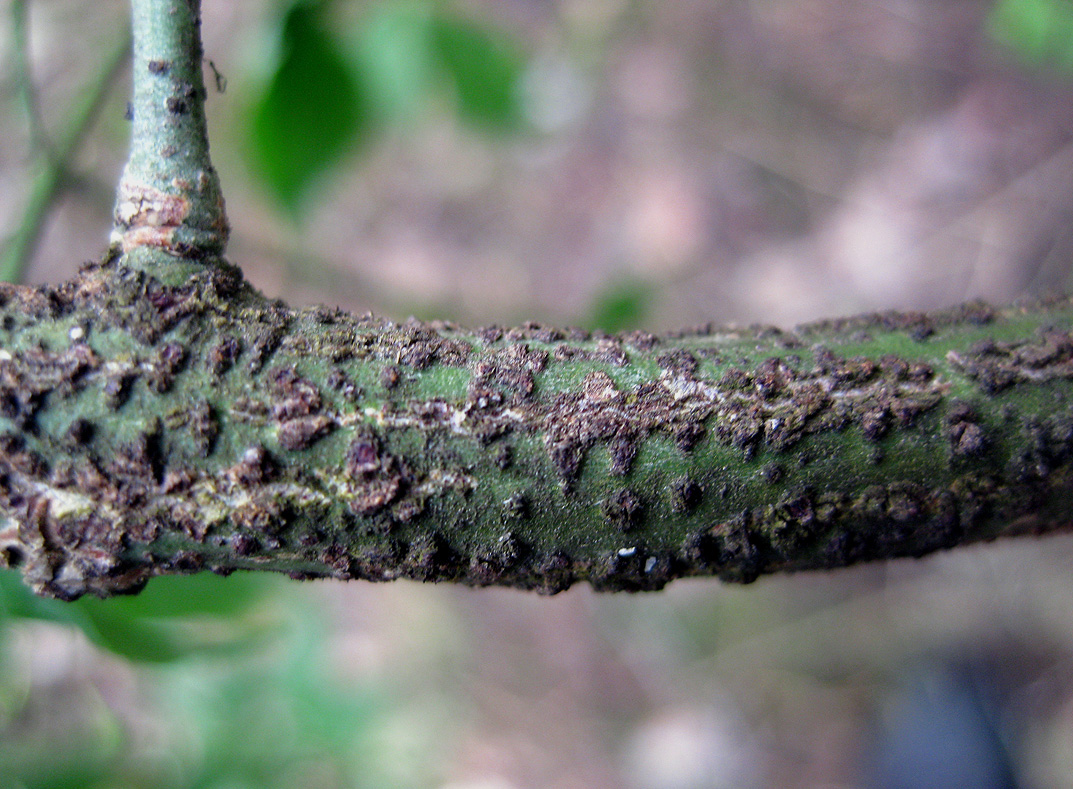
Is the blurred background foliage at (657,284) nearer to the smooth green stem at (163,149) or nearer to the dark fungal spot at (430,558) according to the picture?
the smooth green stem at (163,149)

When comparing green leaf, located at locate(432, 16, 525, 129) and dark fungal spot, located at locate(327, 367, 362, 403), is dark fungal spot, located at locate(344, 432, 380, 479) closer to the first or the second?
dark fungal spot, located at locate(327, 367, 362, 403)

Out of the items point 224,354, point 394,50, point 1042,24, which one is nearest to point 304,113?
point 394,50

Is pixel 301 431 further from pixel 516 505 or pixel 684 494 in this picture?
pixel 684 494

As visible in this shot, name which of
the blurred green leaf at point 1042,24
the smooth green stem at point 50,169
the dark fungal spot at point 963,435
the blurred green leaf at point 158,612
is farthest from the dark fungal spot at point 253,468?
the blurred green leaf at point 1042,24

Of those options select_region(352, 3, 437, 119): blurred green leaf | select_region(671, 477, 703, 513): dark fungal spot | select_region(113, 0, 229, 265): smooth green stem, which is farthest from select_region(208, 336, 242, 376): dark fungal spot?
select_region(352, 3, 437, 119): blurred green leaf

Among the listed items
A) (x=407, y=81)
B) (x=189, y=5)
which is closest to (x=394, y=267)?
(x=407, y=81)

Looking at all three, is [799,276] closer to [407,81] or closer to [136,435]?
[407,81]
